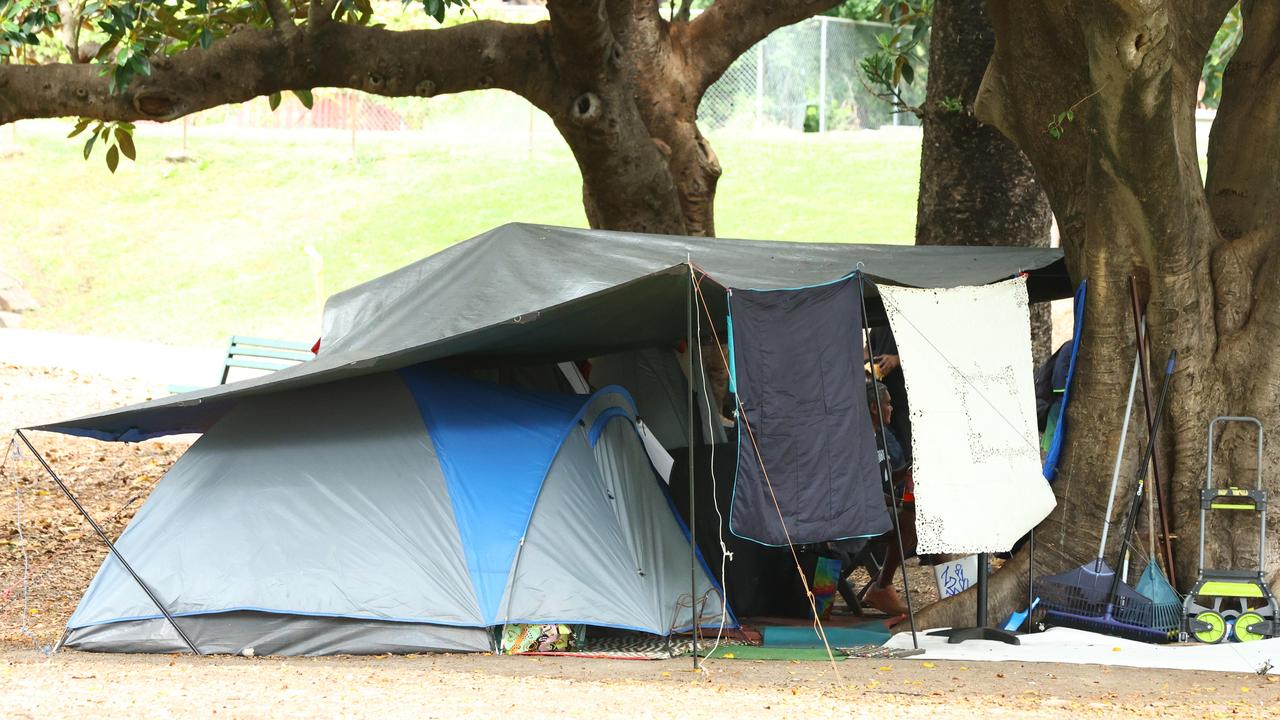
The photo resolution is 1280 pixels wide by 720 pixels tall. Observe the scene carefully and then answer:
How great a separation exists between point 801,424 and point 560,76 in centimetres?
353

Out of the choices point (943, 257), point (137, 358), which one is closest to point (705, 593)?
point (943, 257)

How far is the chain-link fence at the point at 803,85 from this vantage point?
25531 mm

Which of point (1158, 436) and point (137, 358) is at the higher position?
point (1158, 436)

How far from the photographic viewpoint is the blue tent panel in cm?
605

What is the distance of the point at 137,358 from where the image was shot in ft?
49.0

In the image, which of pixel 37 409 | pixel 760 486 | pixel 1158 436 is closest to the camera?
pixel 760 486

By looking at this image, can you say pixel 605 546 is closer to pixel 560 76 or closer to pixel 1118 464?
pixel 1118 464

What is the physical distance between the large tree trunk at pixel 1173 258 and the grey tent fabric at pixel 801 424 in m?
1.32

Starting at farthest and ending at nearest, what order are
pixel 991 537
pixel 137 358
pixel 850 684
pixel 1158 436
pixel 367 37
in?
pixel 137 358, pixel 367 37, pixel 1158 436, pixel 991 537, pixel 850 684

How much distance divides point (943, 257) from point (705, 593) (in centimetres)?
201

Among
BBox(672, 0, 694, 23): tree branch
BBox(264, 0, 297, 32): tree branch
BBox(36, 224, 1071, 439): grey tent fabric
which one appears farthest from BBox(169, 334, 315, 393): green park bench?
BBox(36, 224, 1071, 439): grey tent fabric

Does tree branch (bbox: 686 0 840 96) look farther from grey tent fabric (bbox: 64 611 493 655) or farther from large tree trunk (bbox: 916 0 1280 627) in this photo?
grey tent fabric (bbox: 64 611 493 655)

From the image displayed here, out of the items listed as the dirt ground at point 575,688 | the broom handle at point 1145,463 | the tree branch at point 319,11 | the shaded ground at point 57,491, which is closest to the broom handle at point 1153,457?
the broom handle at point 1145,463

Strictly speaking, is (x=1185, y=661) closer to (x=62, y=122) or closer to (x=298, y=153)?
(x=298, y=153)
